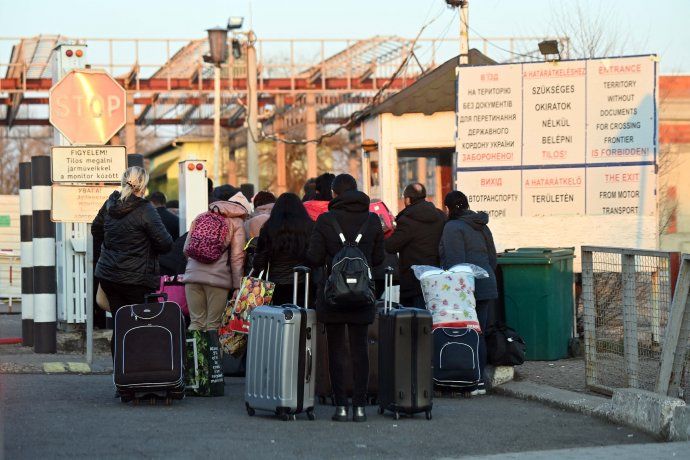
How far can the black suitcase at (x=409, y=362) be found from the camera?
29.7ft

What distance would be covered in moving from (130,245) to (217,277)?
0.81 meters

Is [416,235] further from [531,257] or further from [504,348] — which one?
[531,257]

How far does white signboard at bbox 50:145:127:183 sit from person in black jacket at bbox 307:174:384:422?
357 centimetres

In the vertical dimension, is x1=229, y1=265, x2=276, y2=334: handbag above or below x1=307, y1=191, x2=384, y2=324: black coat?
below

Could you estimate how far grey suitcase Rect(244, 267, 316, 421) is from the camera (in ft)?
29.3

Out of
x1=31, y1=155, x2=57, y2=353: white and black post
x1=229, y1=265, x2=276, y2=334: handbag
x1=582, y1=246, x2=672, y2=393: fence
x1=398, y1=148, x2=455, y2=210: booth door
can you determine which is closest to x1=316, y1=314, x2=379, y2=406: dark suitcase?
x1=229, y1=265, x2=276, y2=334: handbag

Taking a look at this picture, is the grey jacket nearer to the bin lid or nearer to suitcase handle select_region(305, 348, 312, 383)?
the bin lid

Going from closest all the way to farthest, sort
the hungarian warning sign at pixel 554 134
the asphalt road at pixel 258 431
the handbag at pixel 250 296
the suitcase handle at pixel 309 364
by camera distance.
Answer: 1. the asphalt road at pixel 258 431
2. the suitcase handle at pixel 309 364
3. the handbag at pixel 250 296
4. the hungarian warning sign at pixel 554 134

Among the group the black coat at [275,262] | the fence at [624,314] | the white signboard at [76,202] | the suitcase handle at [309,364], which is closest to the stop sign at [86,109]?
the white signboard at [76,202]

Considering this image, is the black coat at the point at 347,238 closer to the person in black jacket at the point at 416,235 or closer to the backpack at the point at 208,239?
the backpack at the point at 208,239

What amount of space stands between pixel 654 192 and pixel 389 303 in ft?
18.3

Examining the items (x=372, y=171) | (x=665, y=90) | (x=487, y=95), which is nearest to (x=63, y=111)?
(x=487, y=95)

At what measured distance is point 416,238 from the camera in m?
11.2

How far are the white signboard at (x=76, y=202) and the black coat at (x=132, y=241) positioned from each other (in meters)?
1.82
